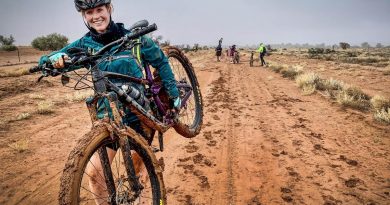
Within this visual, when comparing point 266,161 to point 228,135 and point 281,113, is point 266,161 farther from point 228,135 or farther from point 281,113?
point 281,113

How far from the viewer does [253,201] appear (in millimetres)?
3773

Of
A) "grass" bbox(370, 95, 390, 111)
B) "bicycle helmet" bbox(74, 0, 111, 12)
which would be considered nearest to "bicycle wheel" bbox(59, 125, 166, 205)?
"bicycle helmet" bbox(74, 0, 111, 12)

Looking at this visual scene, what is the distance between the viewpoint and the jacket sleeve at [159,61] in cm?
300

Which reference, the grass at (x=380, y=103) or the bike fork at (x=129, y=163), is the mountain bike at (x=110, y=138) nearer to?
the bike fork at (x=129, y=163)

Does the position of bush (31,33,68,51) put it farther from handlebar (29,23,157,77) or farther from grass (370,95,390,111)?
handlebar (29,23,157,77)

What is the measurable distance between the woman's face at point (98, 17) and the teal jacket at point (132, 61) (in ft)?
0.60

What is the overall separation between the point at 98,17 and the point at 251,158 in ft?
11.8

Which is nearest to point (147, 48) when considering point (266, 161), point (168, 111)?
point (168, 111)

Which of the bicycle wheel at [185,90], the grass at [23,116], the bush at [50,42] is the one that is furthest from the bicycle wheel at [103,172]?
the bush at [50,42]

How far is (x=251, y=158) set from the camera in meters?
5.12

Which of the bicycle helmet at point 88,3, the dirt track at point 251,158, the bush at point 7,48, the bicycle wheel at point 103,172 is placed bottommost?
the dirt track at point 251,158

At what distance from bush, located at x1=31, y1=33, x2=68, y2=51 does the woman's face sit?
6298 centimetres

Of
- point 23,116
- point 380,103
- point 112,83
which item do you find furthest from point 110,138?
point 380,103

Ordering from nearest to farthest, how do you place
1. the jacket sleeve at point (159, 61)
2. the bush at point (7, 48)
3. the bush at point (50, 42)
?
the jacket sleeve at point (159, 61), the bush at point (7, 48), the bush at point (50, 42)
